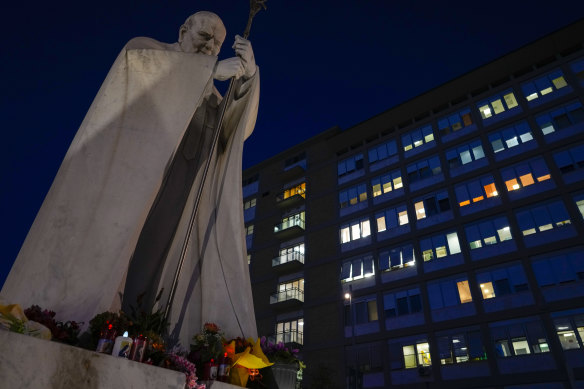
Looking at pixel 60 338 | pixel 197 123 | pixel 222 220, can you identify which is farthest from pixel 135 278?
pixel 197 123

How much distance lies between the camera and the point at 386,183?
110ft

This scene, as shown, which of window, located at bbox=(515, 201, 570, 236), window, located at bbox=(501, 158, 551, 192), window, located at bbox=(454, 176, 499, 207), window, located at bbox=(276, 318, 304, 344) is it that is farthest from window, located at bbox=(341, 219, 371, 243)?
window, located at bbox=(515, 201, 570, 236)

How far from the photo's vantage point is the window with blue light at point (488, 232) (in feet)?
84.7

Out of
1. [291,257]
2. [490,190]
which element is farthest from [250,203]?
[490,190]

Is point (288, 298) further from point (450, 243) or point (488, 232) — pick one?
point (488, 232)

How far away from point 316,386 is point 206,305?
79.0ft

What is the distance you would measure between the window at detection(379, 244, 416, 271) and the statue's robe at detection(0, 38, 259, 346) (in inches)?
994

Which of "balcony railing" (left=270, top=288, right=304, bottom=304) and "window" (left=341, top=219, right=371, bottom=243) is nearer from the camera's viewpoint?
"window" (left=341, top=219, right=371, bottom=243)

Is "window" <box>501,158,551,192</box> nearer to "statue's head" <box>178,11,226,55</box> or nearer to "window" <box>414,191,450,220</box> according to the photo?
"window" <box>414,191,450,220</box>

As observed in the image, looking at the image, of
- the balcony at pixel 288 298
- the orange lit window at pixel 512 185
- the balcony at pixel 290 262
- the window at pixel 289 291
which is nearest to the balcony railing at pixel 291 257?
the balcony at pixel 290 262

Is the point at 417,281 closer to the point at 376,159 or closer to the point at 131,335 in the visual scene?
the point at 376,159

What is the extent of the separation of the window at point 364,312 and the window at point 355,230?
17.5ft

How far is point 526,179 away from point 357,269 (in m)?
13.2

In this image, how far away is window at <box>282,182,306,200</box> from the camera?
3984cm
